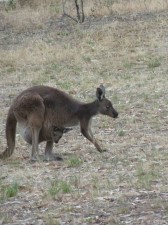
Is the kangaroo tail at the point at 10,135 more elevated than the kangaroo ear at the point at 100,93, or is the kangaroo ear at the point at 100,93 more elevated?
the kangaroo ear at the point at 100,93

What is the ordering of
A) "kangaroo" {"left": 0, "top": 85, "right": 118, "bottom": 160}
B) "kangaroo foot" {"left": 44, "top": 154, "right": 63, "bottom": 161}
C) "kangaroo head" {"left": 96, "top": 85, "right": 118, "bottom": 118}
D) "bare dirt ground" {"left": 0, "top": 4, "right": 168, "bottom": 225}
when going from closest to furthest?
"bare dirt ground" {"left": 0, "top": 4, "right": 168, "bottom": 225} → "kangaroo" {"left": 0, "top": 85, "right": 118, "bottom": 160} → "kangaroo foot" {"left": 44, "top": 154, "right": 63, "bottom": 161} → "kangaroo head" {"left": 96, "top": 85, "right": 118, "bottom": 118}

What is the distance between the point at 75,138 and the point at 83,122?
1.35m

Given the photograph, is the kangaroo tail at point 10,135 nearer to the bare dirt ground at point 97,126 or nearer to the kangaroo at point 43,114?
the kangaroo at point 43,114

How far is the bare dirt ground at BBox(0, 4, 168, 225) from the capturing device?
698cm

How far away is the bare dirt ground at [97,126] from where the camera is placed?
6977 millimetres

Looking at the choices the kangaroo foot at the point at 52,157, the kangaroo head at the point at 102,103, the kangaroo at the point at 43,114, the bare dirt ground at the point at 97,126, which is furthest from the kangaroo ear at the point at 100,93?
the kangaroo foot at the point at 52,157

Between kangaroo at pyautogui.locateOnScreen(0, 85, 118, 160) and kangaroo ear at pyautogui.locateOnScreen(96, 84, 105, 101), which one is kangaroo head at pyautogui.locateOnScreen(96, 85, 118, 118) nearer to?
kangaroo ear at pyautogui.locateOnScreen(96, 84, 105, 101)

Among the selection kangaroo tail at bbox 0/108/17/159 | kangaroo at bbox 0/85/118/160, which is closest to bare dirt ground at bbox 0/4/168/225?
kangaroo tail at bbox 0/108/17/159

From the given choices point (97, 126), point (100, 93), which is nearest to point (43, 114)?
point (100, 93)

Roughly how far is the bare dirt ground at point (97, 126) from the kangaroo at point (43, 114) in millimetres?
327

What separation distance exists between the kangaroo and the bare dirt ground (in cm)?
33

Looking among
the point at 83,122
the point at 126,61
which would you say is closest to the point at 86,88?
the point at 126,61

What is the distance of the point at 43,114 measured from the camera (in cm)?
952

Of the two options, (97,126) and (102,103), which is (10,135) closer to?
(102,103)
